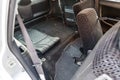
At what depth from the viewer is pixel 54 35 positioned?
255 cm

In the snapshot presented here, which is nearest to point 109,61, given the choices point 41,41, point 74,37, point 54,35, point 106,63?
point 106,63

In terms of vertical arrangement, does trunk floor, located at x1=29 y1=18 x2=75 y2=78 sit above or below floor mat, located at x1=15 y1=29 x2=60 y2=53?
below

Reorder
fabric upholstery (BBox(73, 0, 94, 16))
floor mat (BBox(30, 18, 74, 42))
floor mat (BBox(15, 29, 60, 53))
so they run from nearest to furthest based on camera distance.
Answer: fabric upholstery (BBox(73, 0, 94, 16)) < floor mat (BBox(15, 29, 60, 53)) < floor mat (BBox(30, 18, 74, 42))

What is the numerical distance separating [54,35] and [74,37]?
0.27 meters

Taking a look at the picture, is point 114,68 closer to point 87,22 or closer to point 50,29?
point 87,22

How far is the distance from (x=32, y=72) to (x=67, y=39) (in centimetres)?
146

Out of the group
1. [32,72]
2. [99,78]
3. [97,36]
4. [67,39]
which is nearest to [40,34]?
[67,39]

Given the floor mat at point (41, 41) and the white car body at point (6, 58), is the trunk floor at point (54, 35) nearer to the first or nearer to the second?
the floor mat at point (41, 41)

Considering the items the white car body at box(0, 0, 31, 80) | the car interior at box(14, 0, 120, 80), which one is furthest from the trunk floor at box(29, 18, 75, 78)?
the white car body at box(0, 0, 31, 80)

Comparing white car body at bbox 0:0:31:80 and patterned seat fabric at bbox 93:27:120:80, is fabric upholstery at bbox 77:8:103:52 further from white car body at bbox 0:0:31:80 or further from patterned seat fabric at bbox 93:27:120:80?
white car body at bbox 0:0:31:80

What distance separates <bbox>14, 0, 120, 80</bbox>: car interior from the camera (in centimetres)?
86

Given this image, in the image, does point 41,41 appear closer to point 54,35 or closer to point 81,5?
point 54,35

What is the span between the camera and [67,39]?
2400 mm

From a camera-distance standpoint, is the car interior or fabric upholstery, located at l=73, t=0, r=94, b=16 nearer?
the car interior
